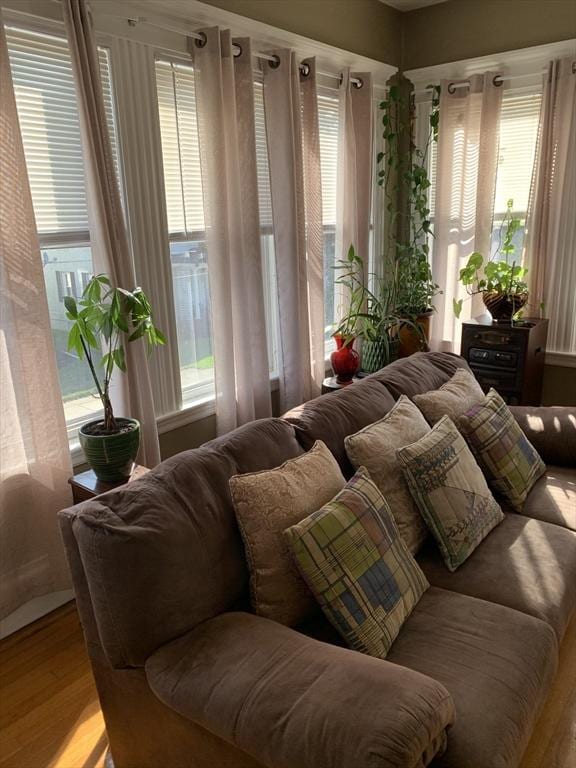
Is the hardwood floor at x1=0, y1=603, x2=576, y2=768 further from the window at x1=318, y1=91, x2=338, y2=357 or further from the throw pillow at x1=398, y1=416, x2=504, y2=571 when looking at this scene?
the window at x1=318, y1=91, x2=338, y2=357

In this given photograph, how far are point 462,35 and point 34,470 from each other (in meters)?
3.68

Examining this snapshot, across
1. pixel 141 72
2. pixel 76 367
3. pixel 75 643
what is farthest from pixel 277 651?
pixel 141 72

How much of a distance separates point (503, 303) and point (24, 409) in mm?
2743

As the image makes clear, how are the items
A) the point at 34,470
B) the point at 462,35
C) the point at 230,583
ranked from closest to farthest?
the point at 230,583 → the point at 34,470 → the point at 462,35

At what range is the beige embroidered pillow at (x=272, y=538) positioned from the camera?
1.50m

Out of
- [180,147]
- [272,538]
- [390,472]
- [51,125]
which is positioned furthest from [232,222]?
[272,538]

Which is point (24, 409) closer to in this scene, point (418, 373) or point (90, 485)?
point (90, 485)

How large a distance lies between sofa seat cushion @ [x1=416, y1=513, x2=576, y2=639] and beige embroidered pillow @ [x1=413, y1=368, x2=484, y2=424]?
48 centimetres

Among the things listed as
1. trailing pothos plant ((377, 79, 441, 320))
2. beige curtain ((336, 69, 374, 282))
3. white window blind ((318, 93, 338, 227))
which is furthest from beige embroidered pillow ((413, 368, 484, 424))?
white window blind ((318, 93, 338, 227))

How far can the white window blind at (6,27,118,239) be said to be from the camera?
2139 mm

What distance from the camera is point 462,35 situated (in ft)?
12.5

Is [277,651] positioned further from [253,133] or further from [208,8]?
[208,8]

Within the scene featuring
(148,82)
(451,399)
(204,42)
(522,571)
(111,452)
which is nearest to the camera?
(522,571)

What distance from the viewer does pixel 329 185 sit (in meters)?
3.66
